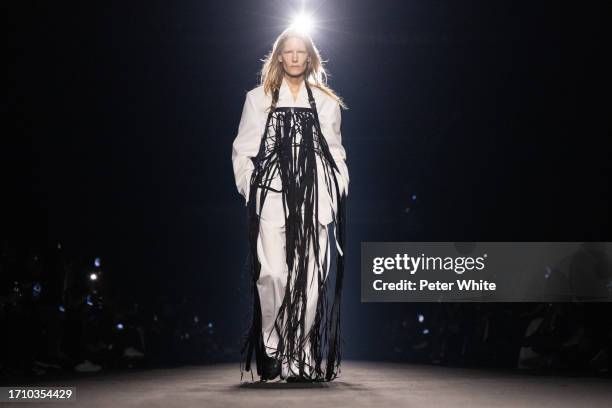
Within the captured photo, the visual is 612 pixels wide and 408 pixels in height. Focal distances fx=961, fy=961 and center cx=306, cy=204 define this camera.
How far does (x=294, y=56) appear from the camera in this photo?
3416 millimetres

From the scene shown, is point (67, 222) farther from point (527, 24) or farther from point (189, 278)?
point (527, 24)

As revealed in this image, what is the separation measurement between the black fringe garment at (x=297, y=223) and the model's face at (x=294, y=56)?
0.09m

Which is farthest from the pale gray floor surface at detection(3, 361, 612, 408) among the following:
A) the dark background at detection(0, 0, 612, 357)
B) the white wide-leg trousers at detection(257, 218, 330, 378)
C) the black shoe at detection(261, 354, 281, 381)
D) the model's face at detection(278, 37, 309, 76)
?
the dark background at detection(0, 0, 612, 357)

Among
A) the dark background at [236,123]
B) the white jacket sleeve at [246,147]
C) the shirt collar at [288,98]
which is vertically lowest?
the white jacket sleeve at [246,147]

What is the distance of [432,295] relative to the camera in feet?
19.9

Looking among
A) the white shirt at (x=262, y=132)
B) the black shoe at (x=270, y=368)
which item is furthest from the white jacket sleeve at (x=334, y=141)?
the black shoe at (x=270, y=368)

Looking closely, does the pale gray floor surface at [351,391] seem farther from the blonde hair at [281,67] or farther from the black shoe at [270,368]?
the blonde hair at [281,67]

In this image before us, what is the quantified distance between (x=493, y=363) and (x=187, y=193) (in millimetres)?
2525

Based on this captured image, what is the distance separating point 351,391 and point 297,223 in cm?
62

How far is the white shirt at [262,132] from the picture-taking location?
3363 mm

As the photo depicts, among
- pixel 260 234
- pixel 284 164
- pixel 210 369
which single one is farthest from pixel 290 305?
pixel 210 369

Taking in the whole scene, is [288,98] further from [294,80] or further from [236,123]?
[236,123]

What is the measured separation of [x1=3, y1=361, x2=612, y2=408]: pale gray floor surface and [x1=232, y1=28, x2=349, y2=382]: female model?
0.14m

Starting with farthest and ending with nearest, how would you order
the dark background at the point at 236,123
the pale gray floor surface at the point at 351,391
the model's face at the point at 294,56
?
the dark background at the point at 236,123, the model's face at the point at 294,56, the pale gray floor surface at the point at 351,391
